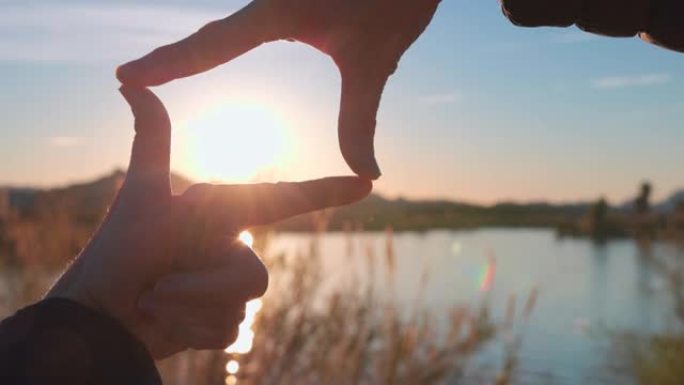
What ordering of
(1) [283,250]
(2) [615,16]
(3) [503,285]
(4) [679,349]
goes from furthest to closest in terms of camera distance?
(3) [503,285] → (4) [679,349] → (1) [283,250] → (2) [615,16]

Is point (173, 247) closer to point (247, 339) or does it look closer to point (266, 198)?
point (266, 198)

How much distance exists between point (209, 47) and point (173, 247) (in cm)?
16

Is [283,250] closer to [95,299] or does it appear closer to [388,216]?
[388,216]

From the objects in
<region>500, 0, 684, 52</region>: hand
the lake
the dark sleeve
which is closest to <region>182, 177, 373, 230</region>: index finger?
the dark sleeve

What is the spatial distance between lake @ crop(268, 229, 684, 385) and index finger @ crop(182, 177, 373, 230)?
2412 millimetres

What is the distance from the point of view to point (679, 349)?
4.00 metres

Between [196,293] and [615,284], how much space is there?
6857 mm

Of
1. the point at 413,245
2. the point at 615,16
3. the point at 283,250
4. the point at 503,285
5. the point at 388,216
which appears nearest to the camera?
the point at 615,16

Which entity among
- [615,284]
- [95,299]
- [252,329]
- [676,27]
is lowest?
[615,284]

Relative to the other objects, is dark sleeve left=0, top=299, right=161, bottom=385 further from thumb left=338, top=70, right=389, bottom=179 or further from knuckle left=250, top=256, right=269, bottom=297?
thumb left=338, top=70, right=389, bottom=179

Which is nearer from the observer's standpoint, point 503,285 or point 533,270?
point 503,285

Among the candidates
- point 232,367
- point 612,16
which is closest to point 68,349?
point 612,16

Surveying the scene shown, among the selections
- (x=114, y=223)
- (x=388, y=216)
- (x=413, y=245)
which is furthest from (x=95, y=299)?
(x=413, y=245)

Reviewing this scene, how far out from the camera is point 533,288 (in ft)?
10.9
